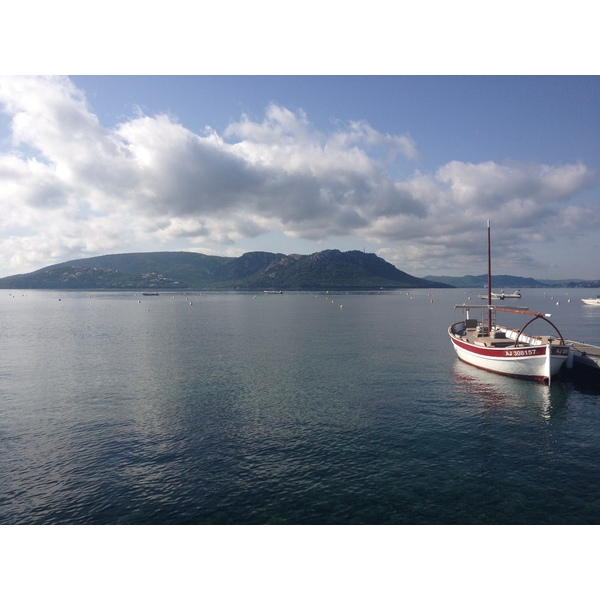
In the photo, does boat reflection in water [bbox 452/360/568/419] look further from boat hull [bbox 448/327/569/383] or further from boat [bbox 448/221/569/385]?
boat [bbox 448/221/569/385]

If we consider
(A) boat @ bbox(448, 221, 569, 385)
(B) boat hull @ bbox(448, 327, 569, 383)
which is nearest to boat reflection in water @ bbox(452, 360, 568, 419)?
(B) boat hull @ bbox(448, 327, 569, 383)

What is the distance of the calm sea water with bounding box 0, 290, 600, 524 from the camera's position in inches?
894

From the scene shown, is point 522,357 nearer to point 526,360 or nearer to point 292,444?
point 526,360

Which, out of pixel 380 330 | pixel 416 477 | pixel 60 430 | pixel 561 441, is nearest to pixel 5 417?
pixel 60 430

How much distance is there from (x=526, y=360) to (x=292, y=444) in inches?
1397

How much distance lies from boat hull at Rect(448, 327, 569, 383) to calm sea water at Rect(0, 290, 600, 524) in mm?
1985

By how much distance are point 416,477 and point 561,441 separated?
49.6ft

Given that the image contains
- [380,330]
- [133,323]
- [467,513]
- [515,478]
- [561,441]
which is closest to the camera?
[467,513]

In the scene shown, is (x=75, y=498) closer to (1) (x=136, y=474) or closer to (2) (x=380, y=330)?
(1) (x=136, y=474)

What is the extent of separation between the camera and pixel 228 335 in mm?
98625

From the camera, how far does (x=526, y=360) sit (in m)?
50.1

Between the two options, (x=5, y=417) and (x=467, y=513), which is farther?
(x=5, y=417)

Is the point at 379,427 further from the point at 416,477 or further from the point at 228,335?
the point at 228,335

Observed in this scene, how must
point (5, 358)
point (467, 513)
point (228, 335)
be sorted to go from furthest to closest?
point (228, 335), point (5, 358), point (467, 513)
